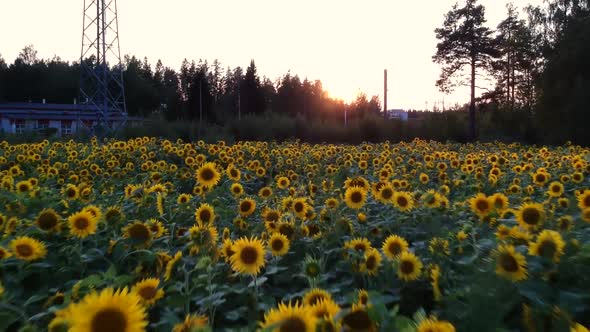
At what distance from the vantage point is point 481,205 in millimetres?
2590

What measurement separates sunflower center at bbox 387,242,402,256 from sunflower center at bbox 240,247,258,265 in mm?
586

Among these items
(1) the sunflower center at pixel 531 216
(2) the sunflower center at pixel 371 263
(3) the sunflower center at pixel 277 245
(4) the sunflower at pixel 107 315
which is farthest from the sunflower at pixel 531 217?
(4) the sunflower at pixel 107 315

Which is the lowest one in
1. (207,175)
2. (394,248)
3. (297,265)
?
(297,265)

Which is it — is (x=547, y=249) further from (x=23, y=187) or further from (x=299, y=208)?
(x=23, y=187)

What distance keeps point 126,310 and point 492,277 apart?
941 millimetres

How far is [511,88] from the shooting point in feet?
108

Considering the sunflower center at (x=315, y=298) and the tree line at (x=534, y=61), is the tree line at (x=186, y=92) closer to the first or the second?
the tree line at (x=534, y=61)

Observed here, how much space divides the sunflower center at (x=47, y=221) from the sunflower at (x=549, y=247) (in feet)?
6.74

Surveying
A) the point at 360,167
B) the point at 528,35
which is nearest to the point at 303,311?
the point at 360,167

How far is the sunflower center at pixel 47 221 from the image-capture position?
2.43 m

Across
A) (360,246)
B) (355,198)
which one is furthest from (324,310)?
(355,198)

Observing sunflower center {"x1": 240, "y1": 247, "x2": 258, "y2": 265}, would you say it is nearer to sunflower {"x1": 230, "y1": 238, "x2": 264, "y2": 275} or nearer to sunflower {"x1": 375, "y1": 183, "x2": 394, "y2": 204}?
sunflower {"x1": 230, "y1": 238, "x2": 264, "y2": 275}

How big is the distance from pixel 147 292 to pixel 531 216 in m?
1.50

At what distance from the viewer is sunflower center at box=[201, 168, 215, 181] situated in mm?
3706
